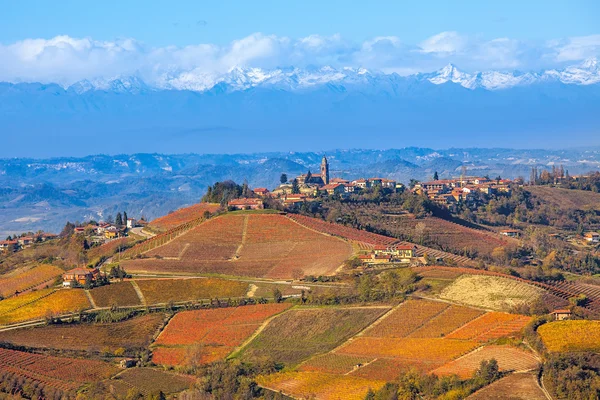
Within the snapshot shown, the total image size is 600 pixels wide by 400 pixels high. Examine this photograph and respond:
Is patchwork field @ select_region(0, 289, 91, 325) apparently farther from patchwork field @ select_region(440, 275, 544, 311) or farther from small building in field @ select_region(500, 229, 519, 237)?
small building in field @ select_region(500, 229, 519, 237)

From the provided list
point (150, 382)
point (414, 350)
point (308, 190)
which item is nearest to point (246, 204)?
point (308, 190)

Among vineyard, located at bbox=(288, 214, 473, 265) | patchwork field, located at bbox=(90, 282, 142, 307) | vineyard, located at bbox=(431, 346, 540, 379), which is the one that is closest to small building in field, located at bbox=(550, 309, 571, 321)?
vineyard, located at bbox=(431, 346, 540, 379)

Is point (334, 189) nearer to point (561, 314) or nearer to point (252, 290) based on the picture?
point (252, 290)

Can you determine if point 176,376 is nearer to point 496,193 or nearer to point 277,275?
point 277,275

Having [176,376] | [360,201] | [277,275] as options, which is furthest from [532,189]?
[176,376]

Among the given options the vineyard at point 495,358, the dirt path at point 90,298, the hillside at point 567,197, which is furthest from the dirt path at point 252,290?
the hillside at point 567,197

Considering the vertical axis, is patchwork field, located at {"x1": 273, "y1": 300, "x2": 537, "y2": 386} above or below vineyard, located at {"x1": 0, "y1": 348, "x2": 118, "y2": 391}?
above

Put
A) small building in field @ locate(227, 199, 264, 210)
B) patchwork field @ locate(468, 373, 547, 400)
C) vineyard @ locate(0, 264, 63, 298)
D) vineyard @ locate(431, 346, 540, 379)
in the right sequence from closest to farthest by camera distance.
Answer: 1. patchwork field @ locate(468, 373, 547, 400)
2. vineyard @ locate(431, 346, 540, 379)
3. vineyard @ locate(0, 264, 63, 298)
4. small building in field @ locate(227, 199, 264, 210)
